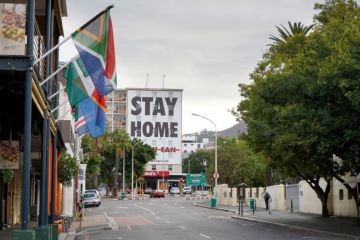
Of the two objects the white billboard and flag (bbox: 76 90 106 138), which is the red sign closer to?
the white billboard

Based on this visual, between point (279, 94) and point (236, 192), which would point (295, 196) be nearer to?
point (236, 192)

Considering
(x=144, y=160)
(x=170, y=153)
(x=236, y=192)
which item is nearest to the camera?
(x=236, y=192)

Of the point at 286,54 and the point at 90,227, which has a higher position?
the point at 286,54

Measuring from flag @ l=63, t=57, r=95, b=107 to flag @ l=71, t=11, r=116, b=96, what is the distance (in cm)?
71

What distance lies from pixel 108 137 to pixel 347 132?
76804 mm

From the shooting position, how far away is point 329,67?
25.9 meters

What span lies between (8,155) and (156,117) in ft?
435

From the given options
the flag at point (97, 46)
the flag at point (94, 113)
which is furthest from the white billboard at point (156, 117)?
the flag at point (97, 46)

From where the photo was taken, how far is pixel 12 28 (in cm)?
1338

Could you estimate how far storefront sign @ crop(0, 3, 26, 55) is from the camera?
43.3ft

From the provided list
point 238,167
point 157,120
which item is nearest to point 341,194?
point 238,167

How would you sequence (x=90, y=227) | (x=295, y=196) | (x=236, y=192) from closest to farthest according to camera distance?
(x=90, y=227) → (x=295, y=196) → (x=236, y=192)

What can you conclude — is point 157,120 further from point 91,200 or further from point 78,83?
point 78,83

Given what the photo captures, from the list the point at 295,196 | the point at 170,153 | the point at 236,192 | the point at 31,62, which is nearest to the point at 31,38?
the point at 31,62
